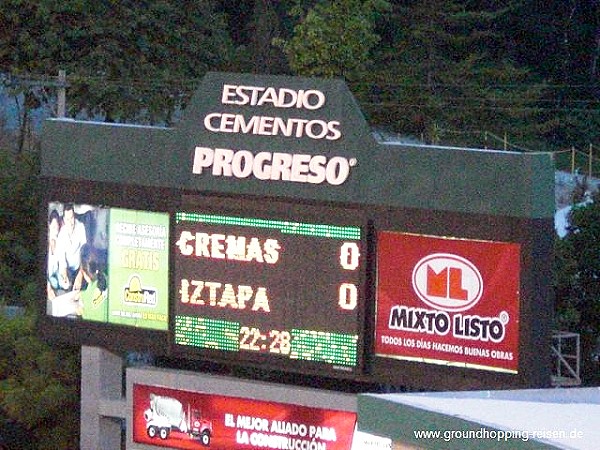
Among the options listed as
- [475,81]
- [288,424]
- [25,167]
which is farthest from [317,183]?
[475,81]

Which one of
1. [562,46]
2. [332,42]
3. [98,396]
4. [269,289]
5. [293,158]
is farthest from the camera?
[562,46]

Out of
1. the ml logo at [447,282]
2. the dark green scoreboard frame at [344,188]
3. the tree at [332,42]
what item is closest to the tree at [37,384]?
the dark green scoreboard frame at [344,188]

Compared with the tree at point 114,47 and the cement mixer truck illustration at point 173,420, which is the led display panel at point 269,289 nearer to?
the cement mixer truck illustration at point 173,420

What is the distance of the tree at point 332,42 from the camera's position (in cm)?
3809

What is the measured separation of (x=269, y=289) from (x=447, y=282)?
73.9 inches

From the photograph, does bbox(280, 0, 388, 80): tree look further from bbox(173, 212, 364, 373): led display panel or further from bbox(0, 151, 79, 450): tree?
bbox(173, 212, 364, 373): led display panel

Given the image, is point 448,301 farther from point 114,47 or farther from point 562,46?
point 562,46

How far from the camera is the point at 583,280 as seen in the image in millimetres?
25734

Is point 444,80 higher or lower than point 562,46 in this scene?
lower

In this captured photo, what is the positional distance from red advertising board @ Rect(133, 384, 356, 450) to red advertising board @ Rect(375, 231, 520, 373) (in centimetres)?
116

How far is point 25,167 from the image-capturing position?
1036 inches

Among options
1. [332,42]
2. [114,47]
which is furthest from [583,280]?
[332,42]

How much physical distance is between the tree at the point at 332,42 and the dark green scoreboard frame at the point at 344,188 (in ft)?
74.9

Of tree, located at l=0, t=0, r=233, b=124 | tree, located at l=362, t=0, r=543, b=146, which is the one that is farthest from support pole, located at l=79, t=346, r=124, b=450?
tree, located at l=362, t=0, r=543, b=146
